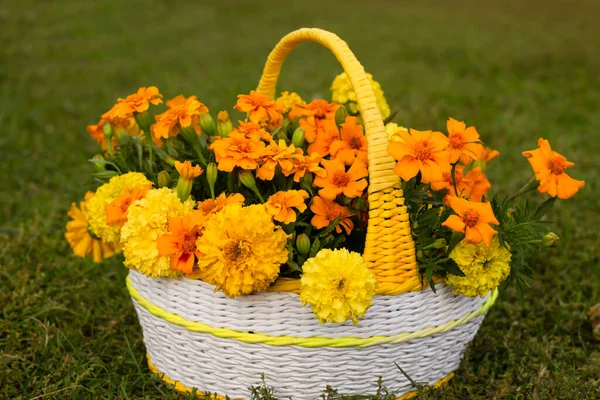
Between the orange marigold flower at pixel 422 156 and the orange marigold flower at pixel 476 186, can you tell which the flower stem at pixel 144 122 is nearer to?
the orange marigold flower at pixel 422 156

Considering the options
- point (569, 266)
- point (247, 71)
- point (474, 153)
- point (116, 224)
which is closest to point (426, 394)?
point (474, 153)

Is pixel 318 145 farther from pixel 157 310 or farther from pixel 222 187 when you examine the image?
pixel 157 310

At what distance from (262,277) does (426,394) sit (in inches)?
20.8

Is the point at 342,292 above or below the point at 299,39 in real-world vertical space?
below

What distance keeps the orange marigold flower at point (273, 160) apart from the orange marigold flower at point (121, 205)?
0.86ft

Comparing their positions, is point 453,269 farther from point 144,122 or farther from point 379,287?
point 144,122

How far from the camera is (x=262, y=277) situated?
4.00 feet

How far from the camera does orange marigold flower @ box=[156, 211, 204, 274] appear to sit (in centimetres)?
127

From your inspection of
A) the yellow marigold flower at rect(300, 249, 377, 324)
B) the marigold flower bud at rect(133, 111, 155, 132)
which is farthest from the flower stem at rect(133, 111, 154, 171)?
the yellow marigold flower at rect(300, 249, 377, 324)

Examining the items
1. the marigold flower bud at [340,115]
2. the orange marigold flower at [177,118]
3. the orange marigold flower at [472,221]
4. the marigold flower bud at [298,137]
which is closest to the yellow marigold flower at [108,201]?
the orange marigold flower at [177,118]

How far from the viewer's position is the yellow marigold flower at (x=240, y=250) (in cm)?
121

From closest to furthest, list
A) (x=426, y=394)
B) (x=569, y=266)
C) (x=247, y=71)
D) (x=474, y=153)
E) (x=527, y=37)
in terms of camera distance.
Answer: (x=474, y=153) < (x=426, y=394) < (x=569, y=266) < (x=247, y=71) < (x=527, y=37)

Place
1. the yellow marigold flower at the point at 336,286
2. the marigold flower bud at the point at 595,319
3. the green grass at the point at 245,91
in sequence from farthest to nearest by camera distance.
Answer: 1. the marigold flower bud at the point at 595,319
2. the green grass at the point at 245,91
3. the yellow marigold flower at the point at 336,286

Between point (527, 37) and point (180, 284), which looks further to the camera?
point (527, 37)
